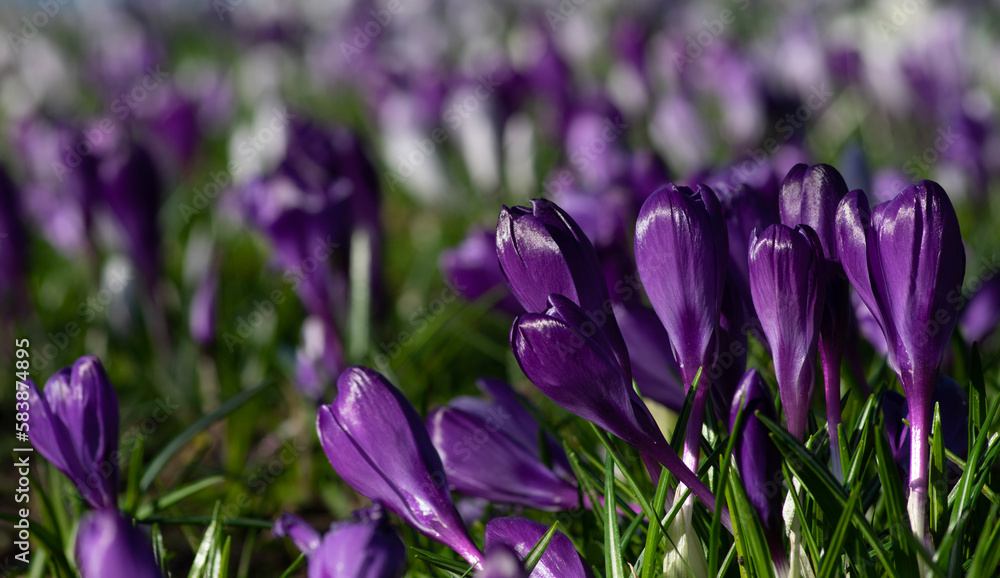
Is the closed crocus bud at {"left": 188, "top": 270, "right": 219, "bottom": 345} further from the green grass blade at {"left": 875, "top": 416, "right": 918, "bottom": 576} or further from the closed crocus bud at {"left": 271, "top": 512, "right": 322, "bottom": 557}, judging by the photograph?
the green grass blade at {"left": 875, "top": 416, "right": 918, "bottom": 576}

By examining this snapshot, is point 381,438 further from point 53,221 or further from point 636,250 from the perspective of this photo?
point 53,221

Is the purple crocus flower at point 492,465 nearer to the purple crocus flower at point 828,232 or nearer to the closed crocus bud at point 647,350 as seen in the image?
the closed crocus bud at point 647,350

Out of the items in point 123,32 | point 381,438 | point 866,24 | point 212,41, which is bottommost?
point 381,438

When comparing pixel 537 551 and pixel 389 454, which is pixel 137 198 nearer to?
pixel 389 454

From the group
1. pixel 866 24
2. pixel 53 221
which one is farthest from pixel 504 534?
pixel 866 24

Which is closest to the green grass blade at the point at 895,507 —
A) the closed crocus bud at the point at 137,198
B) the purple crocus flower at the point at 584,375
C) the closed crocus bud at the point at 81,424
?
the purple crocus flower at the point at 584,375

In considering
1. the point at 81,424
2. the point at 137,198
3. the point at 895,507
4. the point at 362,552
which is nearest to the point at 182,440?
the point at 81,424

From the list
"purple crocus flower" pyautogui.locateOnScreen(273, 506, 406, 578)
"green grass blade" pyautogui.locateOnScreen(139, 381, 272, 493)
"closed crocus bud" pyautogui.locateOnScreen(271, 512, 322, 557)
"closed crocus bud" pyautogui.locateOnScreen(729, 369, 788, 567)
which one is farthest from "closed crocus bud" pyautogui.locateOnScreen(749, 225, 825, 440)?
"green grass blade" pyautogui.locateOnScreen(139, 381, 272, 493)
